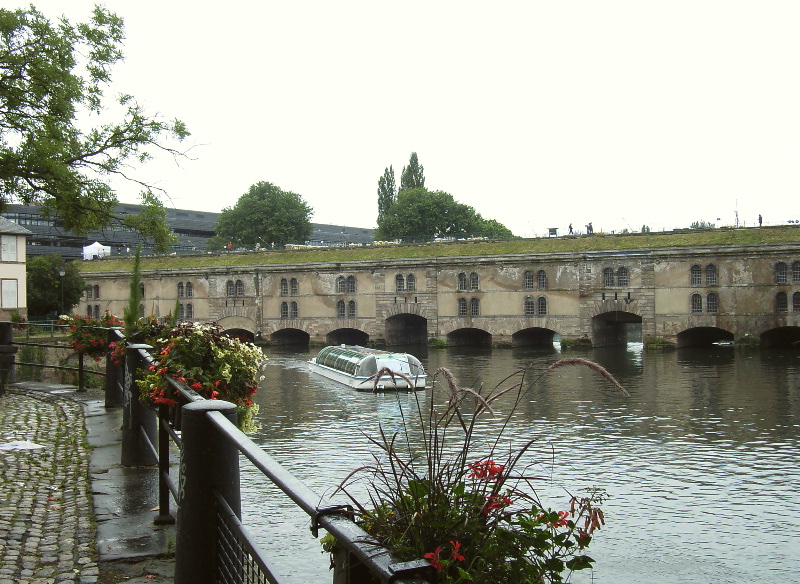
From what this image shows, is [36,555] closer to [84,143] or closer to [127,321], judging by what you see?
[127,321]

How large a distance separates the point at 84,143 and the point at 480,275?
4194 cm

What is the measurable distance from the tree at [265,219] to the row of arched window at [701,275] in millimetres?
47705

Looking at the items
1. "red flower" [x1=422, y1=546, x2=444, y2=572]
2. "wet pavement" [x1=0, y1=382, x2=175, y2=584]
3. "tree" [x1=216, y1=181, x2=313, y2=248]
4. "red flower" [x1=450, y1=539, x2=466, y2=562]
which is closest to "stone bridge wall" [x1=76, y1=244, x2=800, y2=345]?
"tree" [x1=216, y1=181, x2=313, y2=248]

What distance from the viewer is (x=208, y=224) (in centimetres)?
11588

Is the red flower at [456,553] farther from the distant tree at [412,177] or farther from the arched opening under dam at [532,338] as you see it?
the distant tree at [412,177]

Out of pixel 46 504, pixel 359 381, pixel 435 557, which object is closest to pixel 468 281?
pixel 359 381

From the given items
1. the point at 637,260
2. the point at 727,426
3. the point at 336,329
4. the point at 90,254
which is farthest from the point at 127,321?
the point at 90,254

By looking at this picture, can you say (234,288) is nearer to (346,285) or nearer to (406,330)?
(346,285)

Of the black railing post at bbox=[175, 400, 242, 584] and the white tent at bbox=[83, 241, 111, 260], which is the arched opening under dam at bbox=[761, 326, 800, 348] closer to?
the black railing post at bbox=[175, 400, 242, 584]

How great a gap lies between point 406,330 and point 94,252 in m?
32.6

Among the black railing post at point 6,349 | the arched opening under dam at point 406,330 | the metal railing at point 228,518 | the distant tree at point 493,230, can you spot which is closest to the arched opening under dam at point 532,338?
the arched opening under dam at point 406,330

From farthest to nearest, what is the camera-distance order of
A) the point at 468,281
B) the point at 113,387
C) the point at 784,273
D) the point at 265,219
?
1. the point at 265,219
2. the point at 468,281
3. the point at 784,273
4. the point at 113,387

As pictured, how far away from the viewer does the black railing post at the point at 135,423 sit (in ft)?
27.1

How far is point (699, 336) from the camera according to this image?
5266cm
